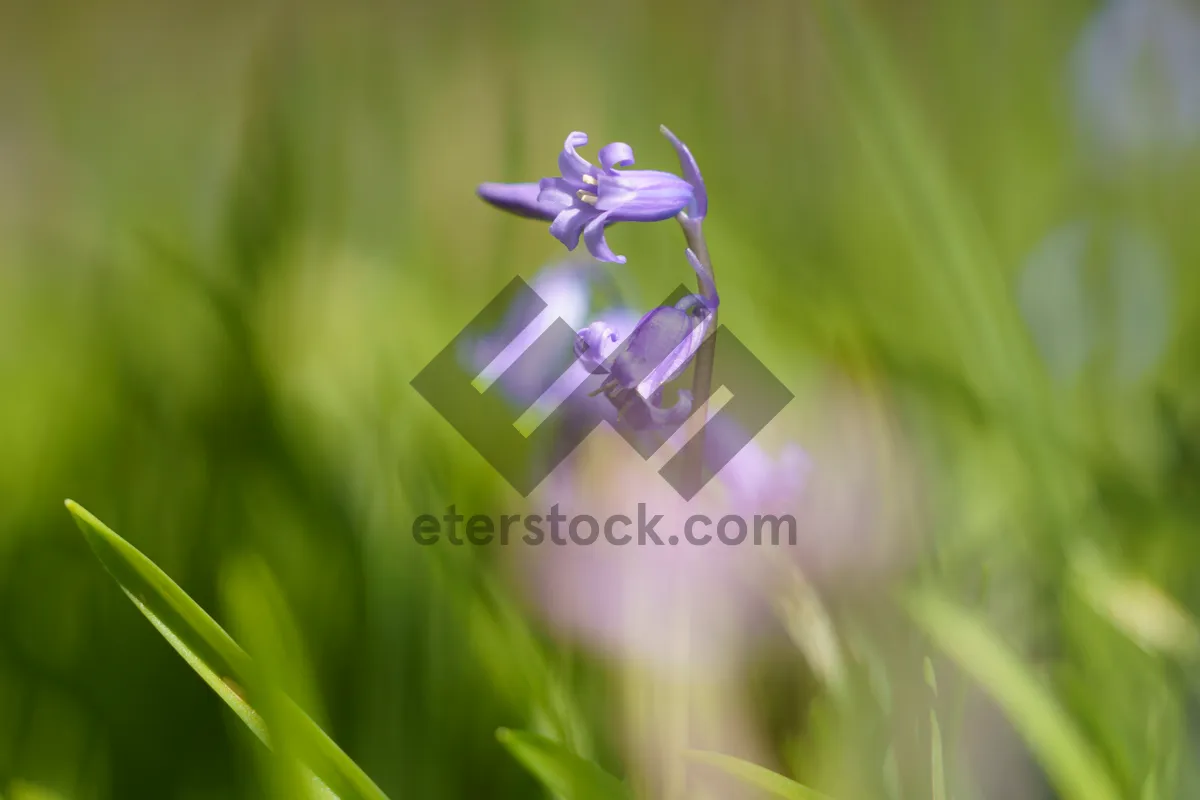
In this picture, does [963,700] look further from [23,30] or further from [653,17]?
[23,30]

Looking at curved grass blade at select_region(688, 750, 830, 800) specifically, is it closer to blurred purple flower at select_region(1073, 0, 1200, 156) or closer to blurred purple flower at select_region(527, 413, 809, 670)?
blurred purple flower at select_region(527, 413, 809, 670)

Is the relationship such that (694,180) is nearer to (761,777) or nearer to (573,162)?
(573,162)

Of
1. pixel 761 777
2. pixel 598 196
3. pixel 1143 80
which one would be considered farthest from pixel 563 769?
pixel 1143 80

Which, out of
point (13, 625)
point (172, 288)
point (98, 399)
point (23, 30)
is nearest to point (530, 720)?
point (13, 625)

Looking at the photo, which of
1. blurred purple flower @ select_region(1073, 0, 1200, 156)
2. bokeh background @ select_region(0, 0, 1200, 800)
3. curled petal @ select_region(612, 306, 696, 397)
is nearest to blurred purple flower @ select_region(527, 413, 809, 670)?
bokeh background @ select_region(0, 0, 1200, 800)

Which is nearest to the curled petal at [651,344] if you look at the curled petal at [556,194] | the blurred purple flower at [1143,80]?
the curled petal at [556,194]
